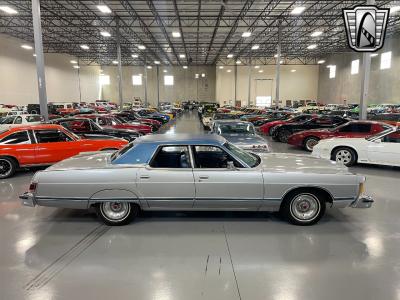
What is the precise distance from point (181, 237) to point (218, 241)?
551 mm

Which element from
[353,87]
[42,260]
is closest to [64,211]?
[42,260]

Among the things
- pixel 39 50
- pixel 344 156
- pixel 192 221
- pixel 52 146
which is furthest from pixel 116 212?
pixel 39 50

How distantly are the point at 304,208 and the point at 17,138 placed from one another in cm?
739

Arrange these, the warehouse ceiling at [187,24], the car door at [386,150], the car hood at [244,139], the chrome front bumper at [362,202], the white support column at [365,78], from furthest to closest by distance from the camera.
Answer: the warehouse ceiling at [187,24]
the white support column at [365,78]
the car hood at [244,139]
the car door at [386,150]
the chrome front bumper at [362,202]

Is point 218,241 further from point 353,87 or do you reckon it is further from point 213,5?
point 353,87

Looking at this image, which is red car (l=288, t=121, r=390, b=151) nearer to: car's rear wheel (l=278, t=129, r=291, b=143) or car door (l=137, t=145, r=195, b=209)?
car's rear wheel (l=278, t=129, r=291, b=143)

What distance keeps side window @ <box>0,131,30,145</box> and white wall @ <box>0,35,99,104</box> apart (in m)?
23.9

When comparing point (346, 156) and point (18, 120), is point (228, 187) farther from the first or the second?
point (18, 120)

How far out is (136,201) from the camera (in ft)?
15.5

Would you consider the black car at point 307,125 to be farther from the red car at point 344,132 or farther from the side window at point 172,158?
the side window at point 172,158

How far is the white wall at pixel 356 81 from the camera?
1137 inches

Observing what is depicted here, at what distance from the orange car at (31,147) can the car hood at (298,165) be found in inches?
217

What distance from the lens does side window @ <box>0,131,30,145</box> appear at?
8.09 meters

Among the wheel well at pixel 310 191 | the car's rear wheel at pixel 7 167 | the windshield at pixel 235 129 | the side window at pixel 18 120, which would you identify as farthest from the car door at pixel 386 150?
the side window at pixel 18 120
